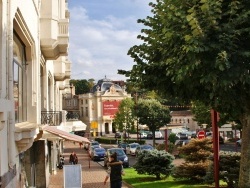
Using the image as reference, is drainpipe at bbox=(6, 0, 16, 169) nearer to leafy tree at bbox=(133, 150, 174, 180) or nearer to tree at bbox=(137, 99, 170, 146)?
leafy tree at bbox=(133, 150, 174, 180)

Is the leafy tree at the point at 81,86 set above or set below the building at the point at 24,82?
above

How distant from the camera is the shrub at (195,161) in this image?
19.0 m

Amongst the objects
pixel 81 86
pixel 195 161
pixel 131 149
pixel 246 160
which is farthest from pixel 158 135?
pixel 81 86

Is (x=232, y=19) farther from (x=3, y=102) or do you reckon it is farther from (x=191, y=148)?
(x=191, y=148)

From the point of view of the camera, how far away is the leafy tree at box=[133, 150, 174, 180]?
821 inches

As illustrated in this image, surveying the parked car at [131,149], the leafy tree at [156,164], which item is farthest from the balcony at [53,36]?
the parked car at [131,149]

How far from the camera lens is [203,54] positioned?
10.7 metres

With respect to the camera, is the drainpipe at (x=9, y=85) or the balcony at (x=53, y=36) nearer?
the drainpipe at (x=9, y=85)

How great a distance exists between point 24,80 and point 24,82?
10 centimetres

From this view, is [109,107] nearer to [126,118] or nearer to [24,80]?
[126,118]

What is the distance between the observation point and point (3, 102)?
7.74 meters

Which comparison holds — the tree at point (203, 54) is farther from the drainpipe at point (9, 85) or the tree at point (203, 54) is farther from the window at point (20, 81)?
the drainpipe at point (9, 85)

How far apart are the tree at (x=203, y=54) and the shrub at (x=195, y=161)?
5696 millimetres

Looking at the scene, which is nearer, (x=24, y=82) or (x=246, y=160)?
(x=24, y=82)
